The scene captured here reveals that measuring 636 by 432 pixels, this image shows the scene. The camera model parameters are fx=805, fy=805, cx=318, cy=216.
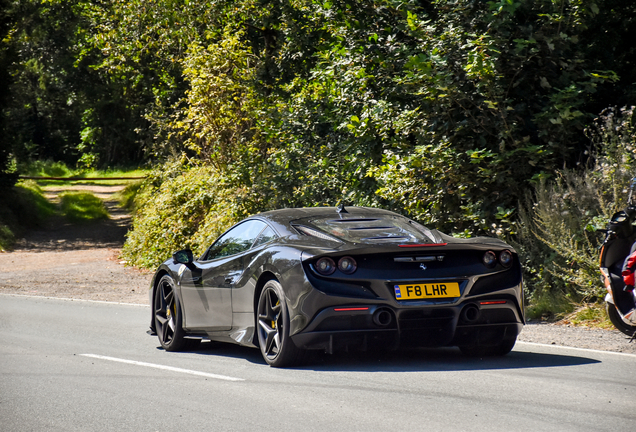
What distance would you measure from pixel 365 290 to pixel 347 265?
0.24 m

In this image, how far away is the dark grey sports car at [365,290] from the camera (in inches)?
243

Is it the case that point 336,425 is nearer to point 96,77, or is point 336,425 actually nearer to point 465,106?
point 465,106

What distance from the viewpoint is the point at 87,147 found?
60.3 meters

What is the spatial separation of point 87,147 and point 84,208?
23.9 metres

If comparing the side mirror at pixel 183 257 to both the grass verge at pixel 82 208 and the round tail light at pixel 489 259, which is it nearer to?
the round tail light at pixel 489 259

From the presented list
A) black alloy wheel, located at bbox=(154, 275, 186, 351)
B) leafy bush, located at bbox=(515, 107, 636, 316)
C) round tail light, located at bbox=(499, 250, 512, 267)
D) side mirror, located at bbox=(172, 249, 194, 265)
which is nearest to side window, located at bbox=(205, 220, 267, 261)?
side mirror, located at bbox=(172, 249, 194, 265)

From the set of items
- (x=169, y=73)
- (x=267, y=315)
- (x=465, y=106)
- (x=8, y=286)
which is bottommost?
(x=8, y=286)

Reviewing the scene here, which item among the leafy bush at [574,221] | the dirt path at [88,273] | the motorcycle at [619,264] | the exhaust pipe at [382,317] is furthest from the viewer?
the leafy bush at [574,221]

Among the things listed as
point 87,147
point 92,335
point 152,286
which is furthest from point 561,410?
point 87,147

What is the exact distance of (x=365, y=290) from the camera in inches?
245

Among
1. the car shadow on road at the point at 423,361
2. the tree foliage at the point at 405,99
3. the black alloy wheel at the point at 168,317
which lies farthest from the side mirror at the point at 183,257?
the tree foliage at the point at 405,99

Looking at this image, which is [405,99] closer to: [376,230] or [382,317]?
[376,230]

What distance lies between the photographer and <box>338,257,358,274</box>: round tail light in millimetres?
6238

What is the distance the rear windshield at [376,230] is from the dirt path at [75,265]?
8151 mm
